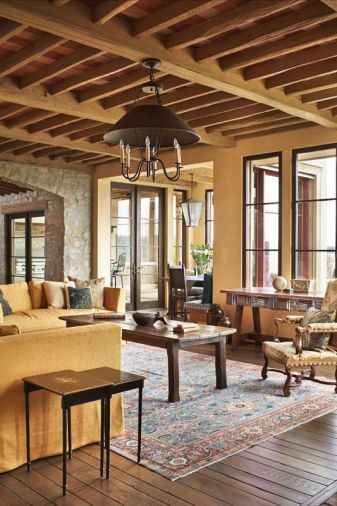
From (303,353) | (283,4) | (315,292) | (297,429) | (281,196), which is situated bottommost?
(297,429)

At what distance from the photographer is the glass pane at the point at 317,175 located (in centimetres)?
658

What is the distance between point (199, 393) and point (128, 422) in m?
0.96

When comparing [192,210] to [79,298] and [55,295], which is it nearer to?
[79,298]

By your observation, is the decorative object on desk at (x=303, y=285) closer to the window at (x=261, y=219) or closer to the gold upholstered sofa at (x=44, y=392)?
the window at (x=261, y=219)

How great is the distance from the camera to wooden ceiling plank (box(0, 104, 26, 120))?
5.91 metres

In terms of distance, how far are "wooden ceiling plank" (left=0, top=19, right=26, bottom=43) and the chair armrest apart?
4.16 m

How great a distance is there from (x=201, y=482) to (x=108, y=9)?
2.91 metres

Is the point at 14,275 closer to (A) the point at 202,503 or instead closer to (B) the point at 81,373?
(B) the point at 81,373

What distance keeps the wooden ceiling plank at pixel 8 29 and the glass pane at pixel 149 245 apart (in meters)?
6.73

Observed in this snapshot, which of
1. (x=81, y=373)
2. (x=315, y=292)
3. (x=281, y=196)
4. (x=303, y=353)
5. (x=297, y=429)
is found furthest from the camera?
(x=281, y=196)

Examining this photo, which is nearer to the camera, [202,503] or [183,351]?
[202,503]

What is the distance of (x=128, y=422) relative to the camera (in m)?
3.89

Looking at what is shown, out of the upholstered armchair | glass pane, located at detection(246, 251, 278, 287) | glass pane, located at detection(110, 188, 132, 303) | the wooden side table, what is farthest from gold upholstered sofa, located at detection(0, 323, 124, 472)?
glass pane, located at detection(110, 188, 132, 303)

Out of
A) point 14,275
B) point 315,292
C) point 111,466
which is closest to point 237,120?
point 315,292
